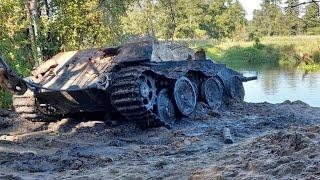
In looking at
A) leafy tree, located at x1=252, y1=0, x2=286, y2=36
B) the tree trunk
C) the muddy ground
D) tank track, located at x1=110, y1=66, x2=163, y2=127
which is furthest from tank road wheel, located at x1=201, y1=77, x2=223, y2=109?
leafy tree, located at x1=252, y1=0, x2=286, y2=36

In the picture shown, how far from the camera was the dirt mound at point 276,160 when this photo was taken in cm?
528

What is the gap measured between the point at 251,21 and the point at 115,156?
8058 cm

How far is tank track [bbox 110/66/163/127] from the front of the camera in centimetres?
1077

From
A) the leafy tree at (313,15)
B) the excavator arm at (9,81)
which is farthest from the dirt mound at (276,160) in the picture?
the excavator arm at (9,81)

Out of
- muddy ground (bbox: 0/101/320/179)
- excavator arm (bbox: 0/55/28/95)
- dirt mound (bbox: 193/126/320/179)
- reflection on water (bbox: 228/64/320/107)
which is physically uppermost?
excavator arm (bbox: 0/55/28/95)

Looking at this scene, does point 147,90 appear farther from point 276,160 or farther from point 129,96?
point 276,160

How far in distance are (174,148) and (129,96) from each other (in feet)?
6.87

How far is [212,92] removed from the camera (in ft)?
48.1

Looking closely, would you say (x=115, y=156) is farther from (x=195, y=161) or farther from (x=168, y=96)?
(x=168, y=96)

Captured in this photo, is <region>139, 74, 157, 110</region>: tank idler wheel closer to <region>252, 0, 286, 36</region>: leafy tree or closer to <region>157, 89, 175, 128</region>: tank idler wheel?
<region>157, 89, 175, 128</region>: tank idler wheel

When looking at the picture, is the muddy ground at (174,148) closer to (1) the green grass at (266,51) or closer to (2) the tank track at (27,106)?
(2) the tank track at (27,106)

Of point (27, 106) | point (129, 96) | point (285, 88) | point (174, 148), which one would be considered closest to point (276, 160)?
point (174, 148)

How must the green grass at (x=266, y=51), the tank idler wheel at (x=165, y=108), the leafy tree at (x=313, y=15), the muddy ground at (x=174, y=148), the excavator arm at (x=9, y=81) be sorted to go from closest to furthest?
the muddy ground at (x=174, y=148)
the excavator arm at (x=9, y=81)
the leafy tree at (x=313, y=15)
the tank idler wheel at (x=165, y=108)
the green grass at (x=266, y=51)

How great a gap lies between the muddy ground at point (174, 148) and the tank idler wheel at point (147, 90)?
58 cm
